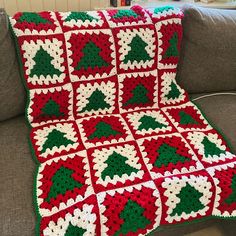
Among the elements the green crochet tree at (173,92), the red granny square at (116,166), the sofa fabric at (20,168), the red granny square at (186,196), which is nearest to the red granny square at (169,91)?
the green crochet tree at (173,92)

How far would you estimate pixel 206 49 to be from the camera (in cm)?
162

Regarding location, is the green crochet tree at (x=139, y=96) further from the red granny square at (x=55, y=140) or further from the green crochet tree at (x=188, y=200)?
the green crochet tree at (x=188, y=200)

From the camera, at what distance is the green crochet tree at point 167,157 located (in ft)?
4.17

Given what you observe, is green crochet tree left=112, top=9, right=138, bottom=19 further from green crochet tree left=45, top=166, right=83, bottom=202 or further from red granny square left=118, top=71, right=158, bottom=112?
green crochet tree left=45, top=166, right=83, bottom=202

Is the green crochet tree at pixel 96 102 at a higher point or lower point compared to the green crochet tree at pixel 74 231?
higher

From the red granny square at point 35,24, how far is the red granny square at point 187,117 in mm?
633

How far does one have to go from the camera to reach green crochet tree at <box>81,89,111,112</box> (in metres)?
1.47

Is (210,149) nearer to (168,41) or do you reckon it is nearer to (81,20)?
(168,41)

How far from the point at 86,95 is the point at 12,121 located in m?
0.35

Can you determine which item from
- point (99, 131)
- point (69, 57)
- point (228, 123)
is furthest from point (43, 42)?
point (228, 123)

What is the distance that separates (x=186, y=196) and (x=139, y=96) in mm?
532

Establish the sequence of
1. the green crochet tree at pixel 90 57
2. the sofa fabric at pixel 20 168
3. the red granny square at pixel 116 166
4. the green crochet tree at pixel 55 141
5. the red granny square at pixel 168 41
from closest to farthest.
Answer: the sofa fabric at pixel 20 168 → the red granny square at pixel 116 166 → the green crochet tree at pixel 55 141 → the green crochet tree at pixel 90 57 → the red granny square at pixel 168 41

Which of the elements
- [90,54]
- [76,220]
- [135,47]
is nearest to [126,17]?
[135,47]

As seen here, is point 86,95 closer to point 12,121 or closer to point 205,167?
point 12,121
